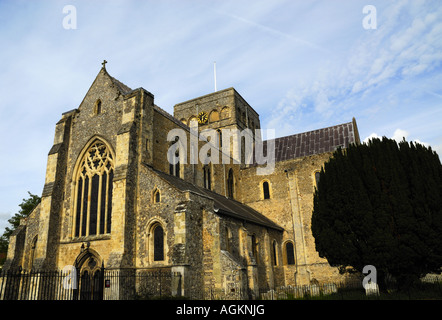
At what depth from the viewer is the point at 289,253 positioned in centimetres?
2661

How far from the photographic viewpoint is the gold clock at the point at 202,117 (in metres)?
36.1

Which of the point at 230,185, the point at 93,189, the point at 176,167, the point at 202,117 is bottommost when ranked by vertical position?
the point at 93,189

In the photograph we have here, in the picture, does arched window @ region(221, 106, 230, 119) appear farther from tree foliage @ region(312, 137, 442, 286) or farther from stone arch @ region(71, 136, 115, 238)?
tree foliage @ region(312, 137, 442, 286)

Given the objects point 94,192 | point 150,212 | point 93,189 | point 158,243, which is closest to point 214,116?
point 93,189

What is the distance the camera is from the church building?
16.0 metres

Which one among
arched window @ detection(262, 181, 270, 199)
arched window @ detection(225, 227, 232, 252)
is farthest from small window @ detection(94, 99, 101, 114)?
arched window @ detection(262, 181, 270, 199)

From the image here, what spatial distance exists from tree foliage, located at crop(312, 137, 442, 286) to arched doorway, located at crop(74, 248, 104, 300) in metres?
11.9

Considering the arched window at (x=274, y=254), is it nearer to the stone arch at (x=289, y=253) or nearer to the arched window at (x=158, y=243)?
the stone arch at (x=289, y=253)

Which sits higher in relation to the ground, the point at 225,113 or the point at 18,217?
the point at 225,113

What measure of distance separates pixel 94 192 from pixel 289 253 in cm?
1607

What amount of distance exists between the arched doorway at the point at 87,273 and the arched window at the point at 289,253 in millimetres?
15291

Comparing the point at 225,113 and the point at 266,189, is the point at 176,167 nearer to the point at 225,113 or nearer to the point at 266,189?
the point at 266,189

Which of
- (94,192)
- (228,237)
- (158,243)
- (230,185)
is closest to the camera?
(158,243)
